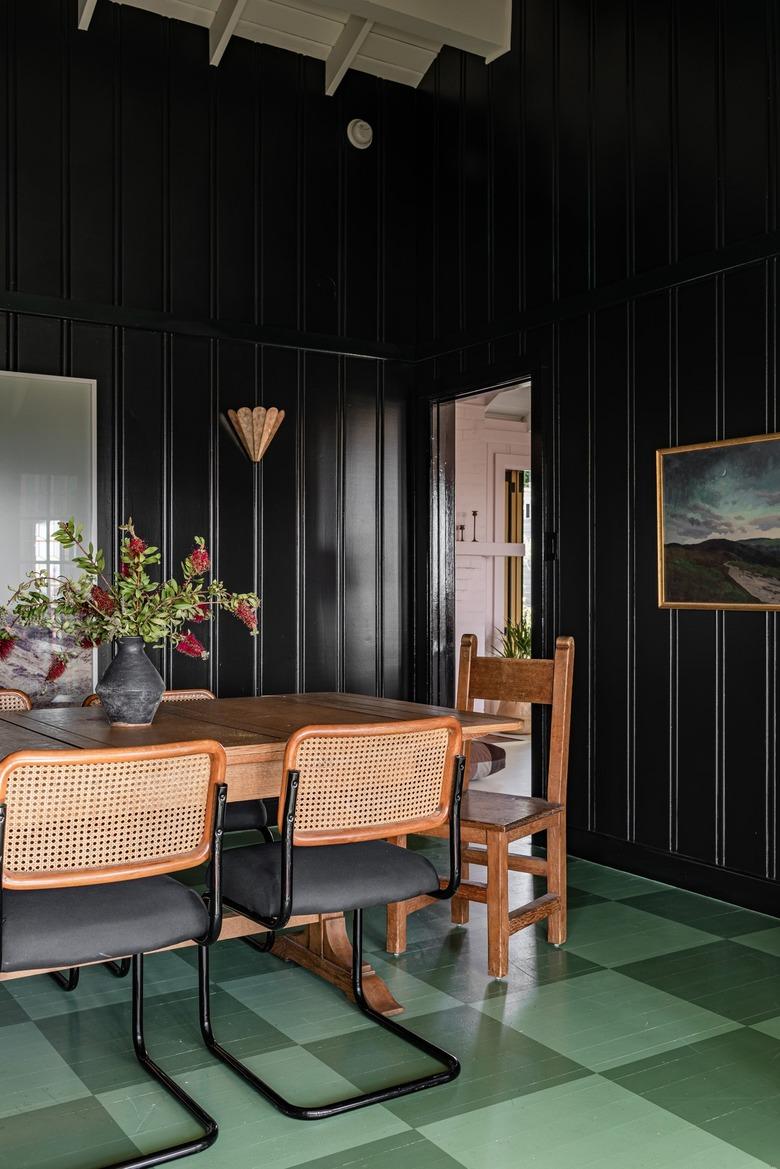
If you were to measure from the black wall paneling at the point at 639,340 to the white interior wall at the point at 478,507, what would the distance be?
3.71 m

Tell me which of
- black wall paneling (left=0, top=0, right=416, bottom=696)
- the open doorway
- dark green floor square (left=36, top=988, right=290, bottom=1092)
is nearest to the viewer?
dark green floor square (left=36, top=988, right=290, bottom=1092)

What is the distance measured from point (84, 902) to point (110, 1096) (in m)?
0.54

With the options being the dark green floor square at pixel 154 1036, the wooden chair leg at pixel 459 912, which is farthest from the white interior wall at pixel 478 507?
the dark green floor square at pixel 154 1036

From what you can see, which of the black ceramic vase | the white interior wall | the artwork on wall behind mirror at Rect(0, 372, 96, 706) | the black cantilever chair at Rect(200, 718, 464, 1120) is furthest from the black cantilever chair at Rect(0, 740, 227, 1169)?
the white interior wall

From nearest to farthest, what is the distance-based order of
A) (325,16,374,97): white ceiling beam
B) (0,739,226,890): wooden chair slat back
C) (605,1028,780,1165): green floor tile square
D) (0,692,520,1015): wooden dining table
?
(0,739,226,890): wooden chair slat back, (605,1028,780,1165): green floor tile square, (0,692,520,1015): wooden dining table, (325,16,374,97): white ceiling beam

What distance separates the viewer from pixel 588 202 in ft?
16.3

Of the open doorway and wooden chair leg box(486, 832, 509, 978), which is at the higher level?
the open doorway

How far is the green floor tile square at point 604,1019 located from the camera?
9.41ft

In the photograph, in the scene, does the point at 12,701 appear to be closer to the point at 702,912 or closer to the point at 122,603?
the point at 122,603

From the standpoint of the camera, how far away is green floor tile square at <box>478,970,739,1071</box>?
2.87 metres

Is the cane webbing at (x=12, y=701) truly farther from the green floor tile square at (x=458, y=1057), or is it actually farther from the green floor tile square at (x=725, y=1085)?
the green floor tile square at (x=725, y=1085)

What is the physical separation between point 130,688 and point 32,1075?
106 cm

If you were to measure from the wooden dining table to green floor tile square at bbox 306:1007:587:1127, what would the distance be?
0.62 ft

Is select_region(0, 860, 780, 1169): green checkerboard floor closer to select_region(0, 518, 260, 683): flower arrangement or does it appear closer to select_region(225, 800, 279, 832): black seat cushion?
select_region(225, 800, 279, 832): black seat cushion
